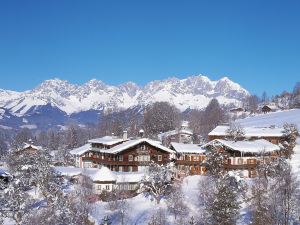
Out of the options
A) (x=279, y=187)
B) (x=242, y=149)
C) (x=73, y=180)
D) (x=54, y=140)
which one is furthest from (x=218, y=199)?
(x=54, y=140)

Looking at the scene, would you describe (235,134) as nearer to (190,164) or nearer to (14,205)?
(190,164)

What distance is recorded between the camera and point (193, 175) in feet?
248

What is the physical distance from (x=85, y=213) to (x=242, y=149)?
28821mm

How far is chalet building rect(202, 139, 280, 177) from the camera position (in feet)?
242

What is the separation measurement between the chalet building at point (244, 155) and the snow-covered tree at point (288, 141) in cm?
135

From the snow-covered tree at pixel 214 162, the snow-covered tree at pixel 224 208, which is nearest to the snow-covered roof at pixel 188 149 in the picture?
the snow-covered tree at pixel 214 162

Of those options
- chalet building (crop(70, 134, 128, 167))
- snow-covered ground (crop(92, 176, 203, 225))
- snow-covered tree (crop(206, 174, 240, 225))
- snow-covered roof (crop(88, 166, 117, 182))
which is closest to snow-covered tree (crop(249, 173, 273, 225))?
snow-covered tree (crop(206, 174, 240, 225))

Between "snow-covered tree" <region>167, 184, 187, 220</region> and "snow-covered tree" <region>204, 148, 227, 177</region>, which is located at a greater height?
"snow-covered tree" <region>204, 148, 227, 177</region>

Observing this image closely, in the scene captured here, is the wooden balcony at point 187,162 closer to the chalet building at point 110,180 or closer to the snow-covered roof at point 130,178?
the chalet building at point 110,180

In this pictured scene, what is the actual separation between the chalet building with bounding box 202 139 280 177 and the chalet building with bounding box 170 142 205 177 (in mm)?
3785

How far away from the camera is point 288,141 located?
81.8 m

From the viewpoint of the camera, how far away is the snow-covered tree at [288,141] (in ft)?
251

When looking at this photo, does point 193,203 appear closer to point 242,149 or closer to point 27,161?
point 242,149

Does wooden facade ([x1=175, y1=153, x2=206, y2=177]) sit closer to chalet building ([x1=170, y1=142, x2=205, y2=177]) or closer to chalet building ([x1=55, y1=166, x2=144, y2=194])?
chalet building ([x1=170, y1=142, x2=205, y2=177])
